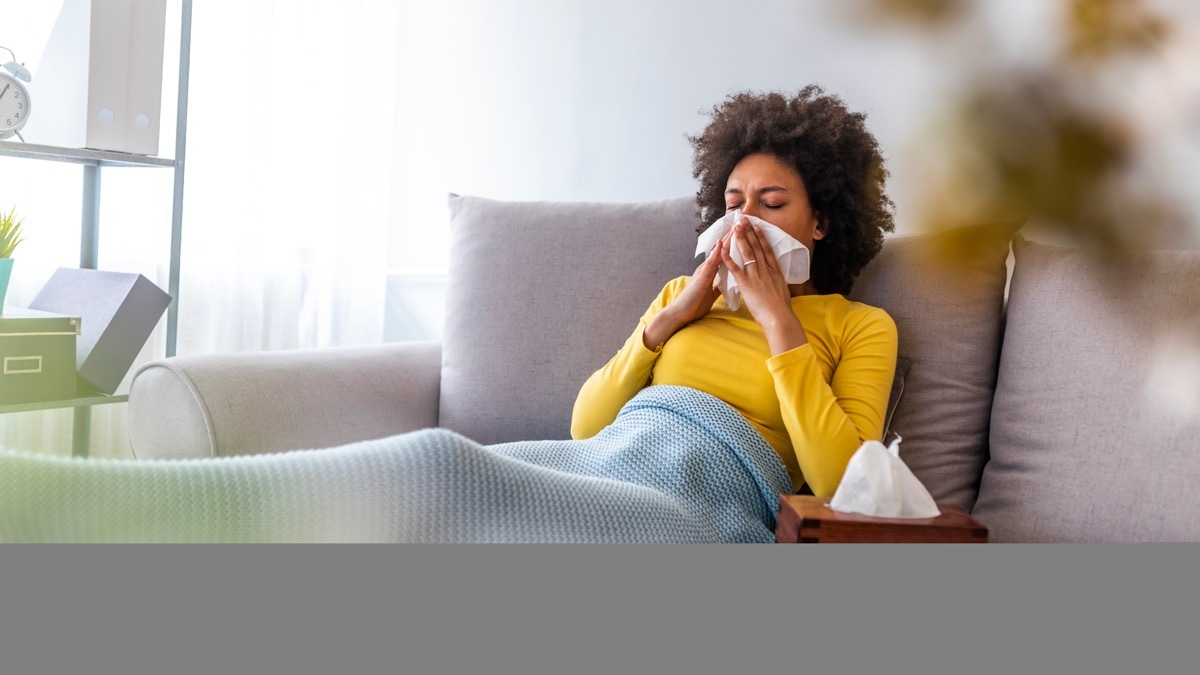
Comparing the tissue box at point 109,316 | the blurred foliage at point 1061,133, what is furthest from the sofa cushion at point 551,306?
the blurred foliage at point 1061,133

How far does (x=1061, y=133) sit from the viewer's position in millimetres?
138

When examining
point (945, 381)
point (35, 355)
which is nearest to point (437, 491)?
point (945, 381)

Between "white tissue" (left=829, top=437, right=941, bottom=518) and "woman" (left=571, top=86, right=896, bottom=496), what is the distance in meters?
0.22

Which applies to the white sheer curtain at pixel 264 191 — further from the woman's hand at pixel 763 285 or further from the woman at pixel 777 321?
the woman's hand at pixel 763 285

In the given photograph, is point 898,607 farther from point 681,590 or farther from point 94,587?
point 94,587

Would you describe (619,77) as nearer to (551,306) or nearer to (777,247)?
(777,247)

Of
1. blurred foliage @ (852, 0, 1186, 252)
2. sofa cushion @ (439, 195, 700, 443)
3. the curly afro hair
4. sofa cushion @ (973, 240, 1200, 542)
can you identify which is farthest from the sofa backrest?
blurred foliage @ (852, 0, 1186, 252)

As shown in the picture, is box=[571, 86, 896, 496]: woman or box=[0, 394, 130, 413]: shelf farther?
box=[0, 394, 130, 413]: shelf

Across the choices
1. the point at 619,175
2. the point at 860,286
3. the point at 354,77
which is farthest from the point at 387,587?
the point at 354,77

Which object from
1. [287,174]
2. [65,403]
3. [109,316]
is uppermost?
[287,174]

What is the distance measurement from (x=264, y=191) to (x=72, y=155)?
0.50 m

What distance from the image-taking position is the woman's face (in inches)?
32.7

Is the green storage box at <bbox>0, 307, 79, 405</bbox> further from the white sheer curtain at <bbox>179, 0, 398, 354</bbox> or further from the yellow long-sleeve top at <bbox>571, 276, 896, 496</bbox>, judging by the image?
the yellow long-sleeve top at <bbox>571, 276, 896, 496</bbox>

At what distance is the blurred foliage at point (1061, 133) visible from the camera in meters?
0.13
